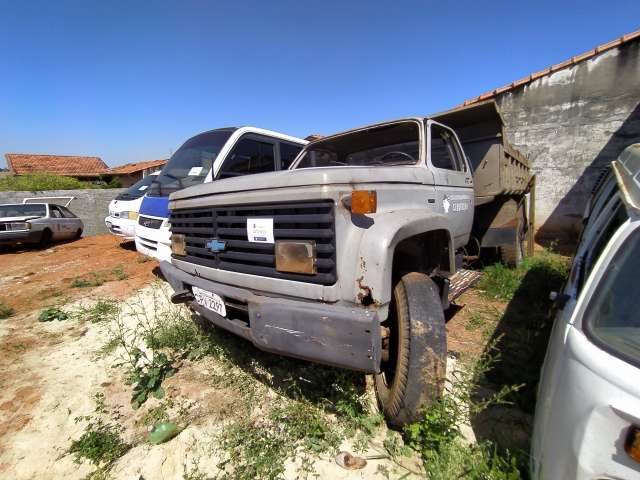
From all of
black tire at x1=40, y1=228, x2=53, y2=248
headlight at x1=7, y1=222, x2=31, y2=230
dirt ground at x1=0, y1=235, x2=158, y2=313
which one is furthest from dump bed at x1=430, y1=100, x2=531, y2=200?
black tire at x1=40, y1=228, x2=53, y2=248

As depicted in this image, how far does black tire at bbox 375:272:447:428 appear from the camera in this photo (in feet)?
5.95

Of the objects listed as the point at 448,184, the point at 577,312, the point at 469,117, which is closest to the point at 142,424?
the point at 577,312

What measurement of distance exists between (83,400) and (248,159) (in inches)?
137

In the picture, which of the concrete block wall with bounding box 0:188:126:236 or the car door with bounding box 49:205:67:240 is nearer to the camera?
the car door with bounding box 49:205:67:240

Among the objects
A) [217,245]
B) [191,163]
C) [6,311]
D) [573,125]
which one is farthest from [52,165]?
[573,125]

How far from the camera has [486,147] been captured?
14.8 ft

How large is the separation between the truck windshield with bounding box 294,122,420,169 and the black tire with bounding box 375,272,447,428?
1552mm

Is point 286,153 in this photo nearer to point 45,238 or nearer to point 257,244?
point 257,244

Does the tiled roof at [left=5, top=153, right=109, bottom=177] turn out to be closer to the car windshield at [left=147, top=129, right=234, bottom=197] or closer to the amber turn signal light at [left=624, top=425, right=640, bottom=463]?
the car windshield at [left=147, top=129, right=234, bottom=197]

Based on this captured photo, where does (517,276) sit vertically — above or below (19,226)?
Result: below

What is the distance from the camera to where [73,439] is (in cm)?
203

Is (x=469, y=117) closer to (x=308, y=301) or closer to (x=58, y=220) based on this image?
(x=308, y=301)

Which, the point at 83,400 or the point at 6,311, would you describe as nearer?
the point at 83,400

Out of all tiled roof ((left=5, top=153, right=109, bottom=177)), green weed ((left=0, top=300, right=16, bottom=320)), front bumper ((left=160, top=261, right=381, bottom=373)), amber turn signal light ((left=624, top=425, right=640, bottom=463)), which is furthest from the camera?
tiled roof ((left=5, top=153, right=109, bottom=177))
